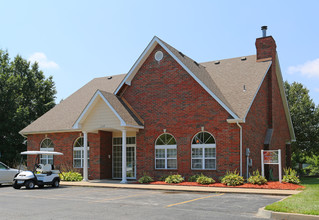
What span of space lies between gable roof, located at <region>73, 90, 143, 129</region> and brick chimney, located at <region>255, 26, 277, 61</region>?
10.4 meters

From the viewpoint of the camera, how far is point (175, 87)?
2228cm

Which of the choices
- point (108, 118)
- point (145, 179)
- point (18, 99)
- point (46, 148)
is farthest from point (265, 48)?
point (18, 99)

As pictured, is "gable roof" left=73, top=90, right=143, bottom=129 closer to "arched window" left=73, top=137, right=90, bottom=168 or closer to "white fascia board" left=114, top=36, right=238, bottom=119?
"white fascia board" left=114, top=36, right=238, bottom=119

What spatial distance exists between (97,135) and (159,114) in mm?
4780

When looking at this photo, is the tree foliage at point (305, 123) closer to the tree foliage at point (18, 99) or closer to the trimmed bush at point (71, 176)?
the trimmed bush at point (71, 176)

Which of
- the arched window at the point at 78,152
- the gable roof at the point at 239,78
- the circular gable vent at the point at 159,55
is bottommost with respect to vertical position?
the arched window at the point at 78,152

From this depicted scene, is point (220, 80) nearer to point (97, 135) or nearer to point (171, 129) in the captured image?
point (171, 129)

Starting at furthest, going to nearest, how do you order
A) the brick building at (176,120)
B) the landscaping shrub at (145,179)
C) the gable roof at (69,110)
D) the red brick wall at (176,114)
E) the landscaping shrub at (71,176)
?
1. the gable roof at (69,110)
2. the landscaping shrub at (71,176)
3. the landscaping shrub at (145,179)
4. the brick building at (176,120)
5. the red brick wall at (176,114)

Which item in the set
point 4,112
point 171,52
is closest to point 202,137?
point 171,52

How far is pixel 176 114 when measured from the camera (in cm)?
2198

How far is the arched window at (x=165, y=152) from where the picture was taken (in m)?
21.9

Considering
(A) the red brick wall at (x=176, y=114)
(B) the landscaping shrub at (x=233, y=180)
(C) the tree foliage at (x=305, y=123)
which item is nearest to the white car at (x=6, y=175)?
(A) the red brick wall at (x=176, y=114)

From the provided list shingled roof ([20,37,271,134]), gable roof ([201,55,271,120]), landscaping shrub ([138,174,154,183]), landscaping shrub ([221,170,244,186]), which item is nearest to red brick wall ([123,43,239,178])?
shingled roof ([20,37,271,134])

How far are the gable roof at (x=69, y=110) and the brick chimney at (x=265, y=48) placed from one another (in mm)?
11702
